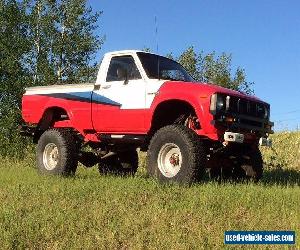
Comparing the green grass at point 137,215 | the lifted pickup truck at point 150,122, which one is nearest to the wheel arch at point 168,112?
the lifted pickup truck at point 150,122

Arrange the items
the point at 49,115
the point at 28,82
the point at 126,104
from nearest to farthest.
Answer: the point at 126,104 < the point at 49,115 < the point at 28,82

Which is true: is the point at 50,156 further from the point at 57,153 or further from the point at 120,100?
the point at 120,100

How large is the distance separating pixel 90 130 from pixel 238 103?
10.2 feet

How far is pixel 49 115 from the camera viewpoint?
409 inches

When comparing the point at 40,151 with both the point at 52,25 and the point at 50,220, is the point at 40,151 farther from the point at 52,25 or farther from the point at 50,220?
the point at 52,25

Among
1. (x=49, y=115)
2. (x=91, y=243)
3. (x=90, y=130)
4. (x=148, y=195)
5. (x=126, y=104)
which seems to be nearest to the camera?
(x=91, y=243)

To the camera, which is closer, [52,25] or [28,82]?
[28,82]

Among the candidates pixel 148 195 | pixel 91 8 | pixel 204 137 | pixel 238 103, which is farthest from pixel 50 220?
pixel 91 8

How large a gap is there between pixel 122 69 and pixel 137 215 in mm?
3877

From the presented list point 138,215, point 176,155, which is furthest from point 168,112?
point 138,215

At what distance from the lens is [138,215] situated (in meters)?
5.54

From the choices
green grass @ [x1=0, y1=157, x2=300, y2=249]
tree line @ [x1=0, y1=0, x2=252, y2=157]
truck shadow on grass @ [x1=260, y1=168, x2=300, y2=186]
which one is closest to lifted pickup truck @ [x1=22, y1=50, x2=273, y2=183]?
green grass @ [x1=0, y1=157, x2=300, y2=249]

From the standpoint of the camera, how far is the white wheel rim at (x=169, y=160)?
7898 mm

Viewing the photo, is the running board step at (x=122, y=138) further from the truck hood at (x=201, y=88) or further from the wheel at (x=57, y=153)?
the truck hood at (x=201, y=88)
